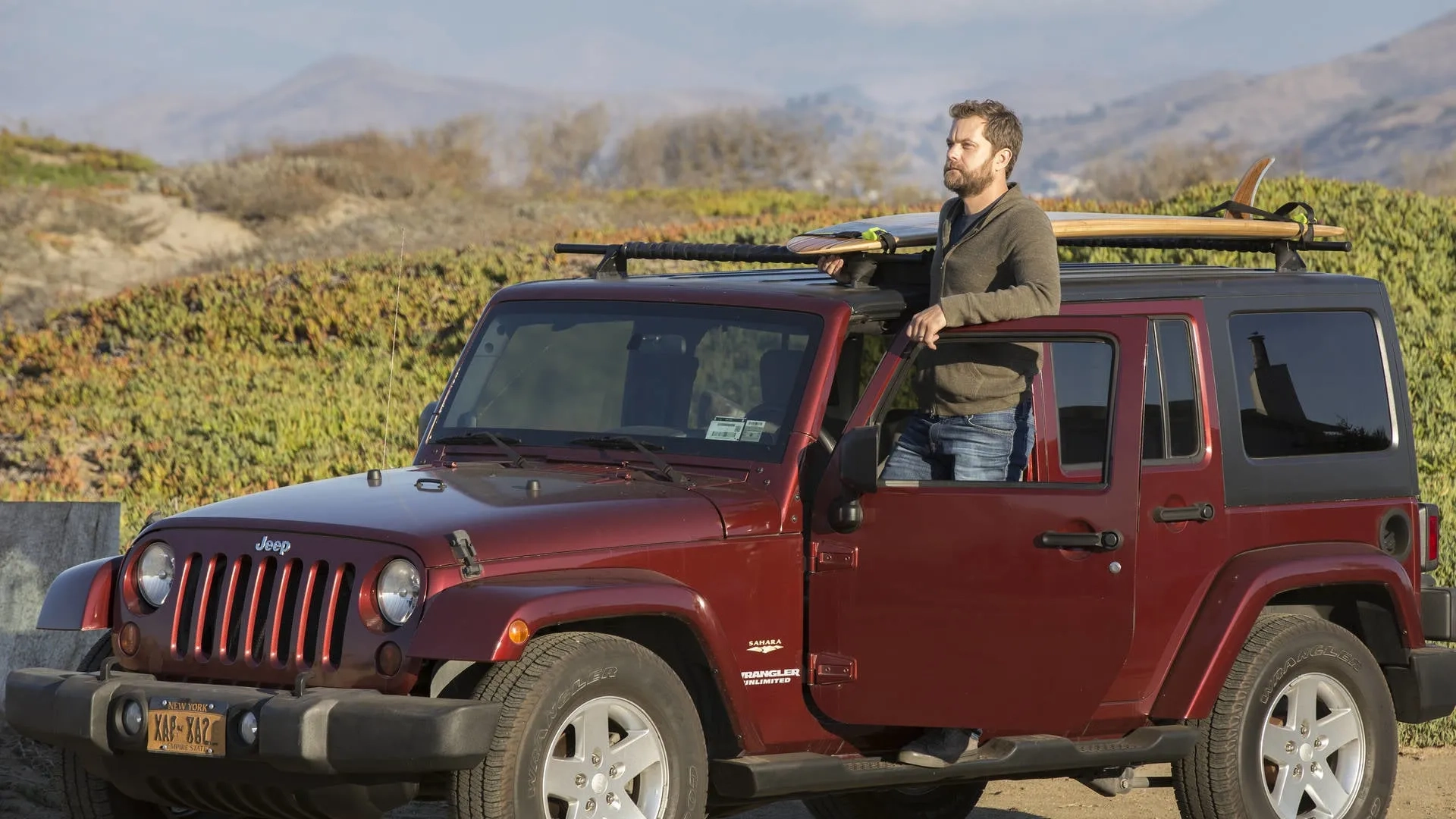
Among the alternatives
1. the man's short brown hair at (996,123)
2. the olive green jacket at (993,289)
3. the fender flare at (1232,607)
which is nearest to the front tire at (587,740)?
the olive green jacket at (993,289)

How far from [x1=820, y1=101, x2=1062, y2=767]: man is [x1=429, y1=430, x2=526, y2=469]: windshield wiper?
117 cm

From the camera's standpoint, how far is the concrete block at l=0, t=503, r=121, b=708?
8211 millimetres

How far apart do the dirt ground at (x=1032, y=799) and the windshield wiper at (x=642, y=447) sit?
6.93 feet

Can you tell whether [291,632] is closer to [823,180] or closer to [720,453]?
[720,453]

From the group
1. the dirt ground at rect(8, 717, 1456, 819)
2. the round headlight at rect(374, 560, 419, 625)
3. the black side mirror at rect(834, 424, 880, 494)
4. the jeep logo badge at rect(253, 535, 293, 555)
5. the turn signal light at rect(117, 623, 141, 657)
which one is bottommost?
the dirt ground at rect(8, 717, 1456, 819)

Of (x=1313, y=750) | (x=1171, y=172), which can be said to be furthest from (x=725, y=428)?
(x=1171, y=172)

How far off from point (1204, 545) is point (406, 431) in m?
10.3

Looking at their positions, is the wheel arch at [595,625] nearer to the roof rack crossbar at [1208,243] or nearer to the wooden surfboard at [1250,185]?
the roof rack crossbar at [1208,243]

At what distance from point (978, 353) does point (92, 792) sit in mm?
2940

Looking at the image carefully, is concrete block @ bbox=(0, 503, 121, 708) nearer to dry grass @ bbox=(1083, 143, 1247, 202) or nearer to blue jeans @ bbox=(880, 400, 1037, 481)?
blue jeans @ bbox=(880, 400, 1037, 481)

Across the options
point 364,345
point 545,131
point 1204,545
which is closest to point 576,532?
point 1204,545

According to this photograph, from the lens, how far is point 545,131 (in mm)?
60969

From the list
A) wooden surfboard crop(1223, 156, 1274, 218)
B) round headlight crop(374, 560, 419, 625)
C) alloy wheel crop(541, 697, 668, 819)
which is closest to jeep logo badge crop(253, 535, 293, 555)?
round headlight crop(374, 560, 419, 625)

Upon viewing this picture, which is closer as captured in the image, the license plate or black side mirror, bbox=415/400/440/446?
the license plate
